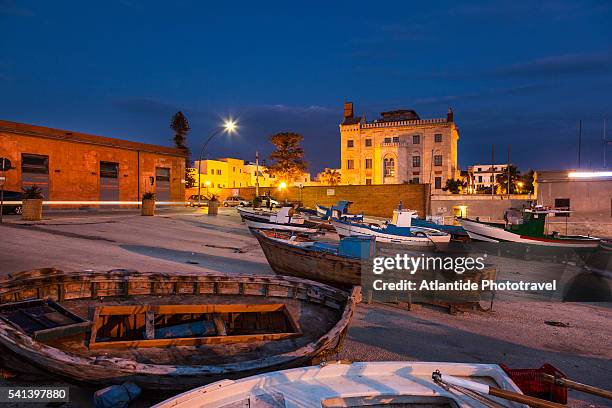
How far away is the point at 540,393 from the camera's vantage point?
4168 millimetres

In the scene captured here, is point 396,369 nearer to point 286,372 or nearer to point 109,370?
point 286,372

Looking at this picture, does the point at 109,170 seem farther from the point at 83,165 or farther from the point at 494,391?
the point at 494,391

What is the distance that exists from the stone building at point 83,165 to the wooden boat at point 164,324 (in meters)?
30.1

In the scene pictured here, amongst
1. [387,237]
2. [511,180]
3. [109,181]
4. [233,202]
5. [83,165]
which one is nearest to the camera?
[387,237]

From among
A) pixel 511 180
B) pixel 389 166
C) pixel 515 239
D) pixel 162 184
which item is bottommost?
pixel 515 239

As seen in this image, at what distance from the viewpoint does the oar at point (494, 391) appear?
11.0 ft

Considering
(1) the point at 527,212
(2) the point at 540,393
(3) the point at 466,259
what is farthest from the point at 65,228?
(1) the point at 527,212

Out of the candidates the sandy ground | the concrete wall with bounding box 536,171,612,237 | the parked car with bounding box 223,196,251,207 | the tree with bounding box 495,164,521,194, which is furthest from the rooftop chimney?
the sandy ground

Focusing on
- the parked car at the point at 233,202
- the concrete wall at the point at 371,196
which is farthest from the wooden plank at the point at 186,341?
the parked car at the point at 233,202

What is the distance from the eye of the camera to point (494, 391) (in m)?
3.49

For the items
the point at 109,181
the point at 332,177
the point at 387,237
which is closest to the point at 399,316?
the point at 387,237

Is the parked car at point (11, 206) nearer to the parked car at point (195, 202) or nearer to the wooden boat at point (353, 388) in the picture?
the parked car at point (195, 202)

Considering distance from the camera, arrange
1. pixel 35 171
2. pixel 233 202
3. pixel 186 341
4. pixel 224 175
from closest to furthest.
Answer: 1. pixel 186 341
2. pixel 35 171
3. pixel 233 202
4. pixel 224 175

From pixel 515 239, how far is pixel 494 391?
82.2 ft
